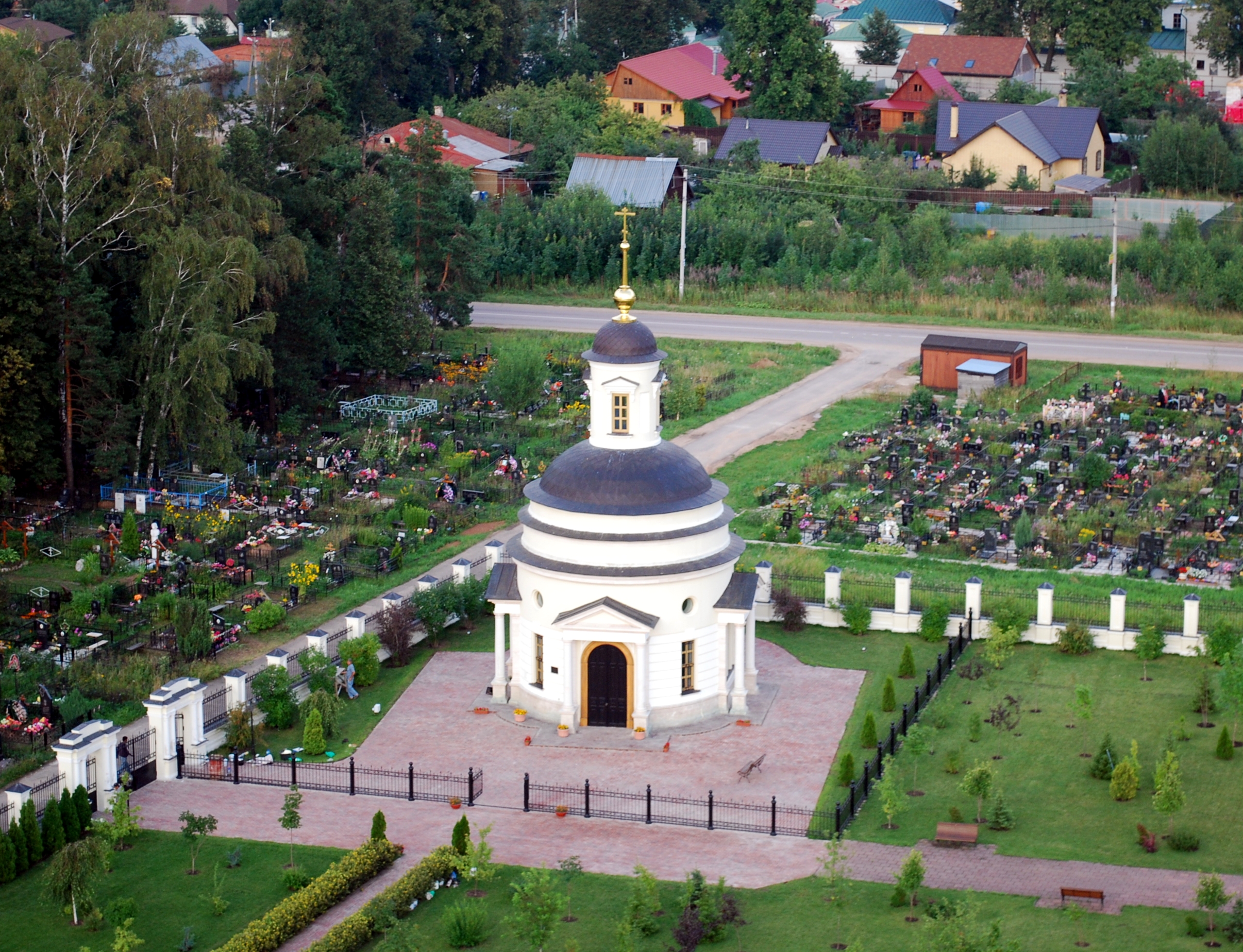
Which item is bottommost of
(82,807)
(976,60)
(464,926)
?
(464,926)

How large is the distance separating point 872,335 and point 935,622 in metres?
36.3

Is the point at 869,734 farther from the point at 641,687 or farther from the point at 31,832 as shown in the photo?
the point at 31,832

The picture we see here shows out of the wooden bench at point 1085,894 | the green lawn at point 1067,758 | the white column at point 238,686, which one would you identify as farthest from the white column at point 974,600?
the white column at point 238,686

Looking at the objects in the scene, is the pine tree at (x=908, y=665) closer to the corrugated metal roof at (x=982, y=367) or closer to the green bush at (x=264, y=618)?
the green bush at (x=264, y=618)

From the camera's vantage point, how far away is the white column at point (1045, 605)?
44156 mm

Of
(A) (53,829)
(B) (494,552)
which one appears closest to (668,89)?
(B) (494,552)

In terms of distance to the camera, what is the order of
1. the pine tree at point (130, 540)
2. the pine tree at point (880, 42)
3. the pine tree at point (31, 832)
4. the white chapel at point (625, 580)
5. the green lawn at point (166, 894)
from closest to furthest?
the green lawn at point (166, 894) → the pine tree at point (31, 832) → the white chapel at point (625, 580) → the pine tree at point (130, 540) → the pine tree at point (880, 42)

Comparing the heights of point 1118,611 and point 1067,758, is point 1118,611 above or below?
above

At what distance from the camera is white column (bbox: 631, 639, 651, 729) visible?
38.8 metres

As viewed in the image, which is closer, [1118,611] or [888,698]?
[888,698]

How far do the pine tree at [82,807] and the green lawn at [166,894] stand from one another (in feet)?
2.88

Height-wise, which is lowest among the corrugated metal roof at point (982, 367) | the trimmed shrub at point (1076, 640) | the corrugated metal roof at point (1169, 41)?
the trimmed shrub at point (1076, 640)

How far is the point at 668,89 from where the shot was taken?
117m

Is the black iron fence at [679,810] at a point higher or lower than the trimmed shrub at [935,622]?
lower
